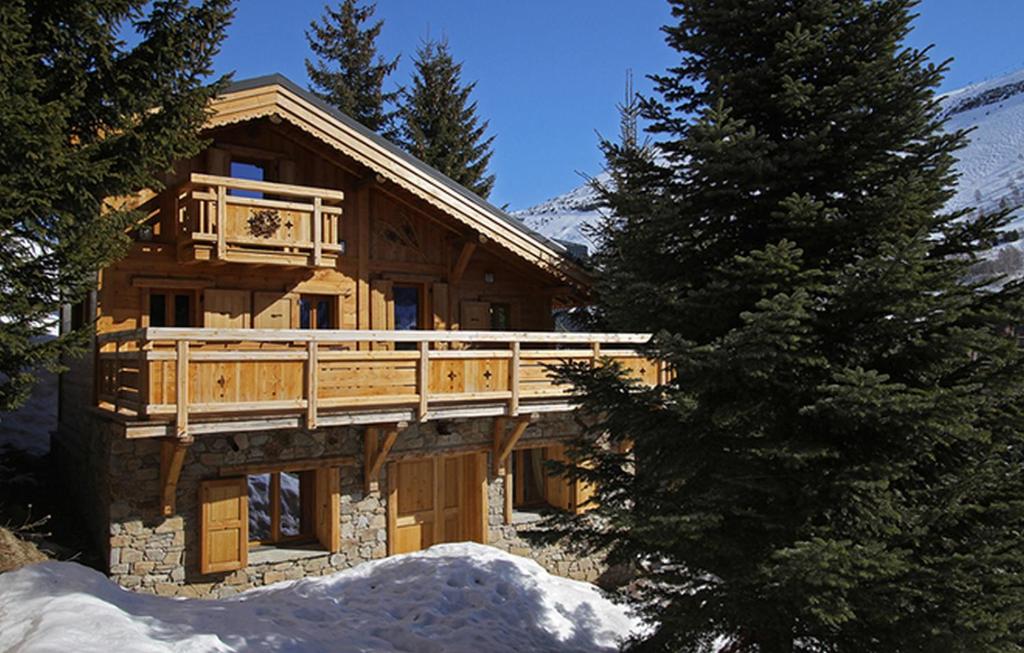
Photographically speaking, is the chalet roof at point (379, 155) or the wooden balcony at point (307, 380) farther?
the chalet roof at point (379, 155)

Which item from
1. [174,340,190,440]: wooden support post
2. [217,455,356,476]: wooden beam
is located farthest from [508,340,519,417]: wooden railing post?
[174,340,190,440]: wooden support post

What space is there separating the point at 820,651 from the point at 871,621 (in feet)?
2.19

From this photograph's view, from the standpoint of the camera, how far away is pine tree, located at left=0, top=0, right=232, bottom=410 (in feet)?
23.6

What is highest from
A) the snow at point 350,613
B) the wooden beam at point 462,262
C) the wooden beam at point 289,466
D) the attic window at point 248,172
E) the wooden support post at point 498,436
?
the attic window at point 248,172

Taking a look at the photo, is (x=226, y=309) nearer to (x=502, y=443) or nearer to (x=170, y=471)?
(x=170, y=471)

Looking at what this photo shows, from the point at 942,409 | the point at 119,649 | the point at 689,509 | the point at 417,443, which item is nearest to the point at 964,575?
the point at 942,409

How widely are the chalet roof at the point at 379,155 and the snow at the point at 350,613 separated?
6.32 m

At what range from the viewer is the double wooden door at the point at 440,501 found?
1327 cm

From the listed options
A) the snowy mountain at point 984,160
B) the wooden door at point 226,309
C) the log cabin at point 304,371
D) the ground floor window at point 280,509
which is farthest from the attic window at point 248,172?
the snowy mountain at point 984,160

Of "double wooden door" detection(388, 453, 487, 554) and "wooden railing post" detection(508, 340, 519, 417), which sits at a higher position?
"wooden railing post" detection(508, 340, 519, 417)

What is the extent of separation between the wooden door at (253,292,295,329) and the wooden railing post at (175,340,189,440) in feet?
12.4

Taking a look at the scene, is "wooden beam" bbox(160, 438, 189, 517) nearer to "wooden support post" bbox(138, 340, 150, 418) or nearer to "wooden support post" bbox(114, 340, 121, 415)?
"wooden support post" bbox(138, 340, 150, 418)

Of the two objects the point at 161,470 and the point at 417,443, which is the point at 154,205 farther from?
the point at 417,443

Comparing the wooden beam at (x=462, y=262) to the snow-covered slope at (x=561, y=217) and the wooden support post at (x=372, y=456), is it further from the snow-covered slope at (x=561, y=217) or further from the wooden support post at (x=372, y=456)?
the snow-covered slope at (x=561, y=217)
